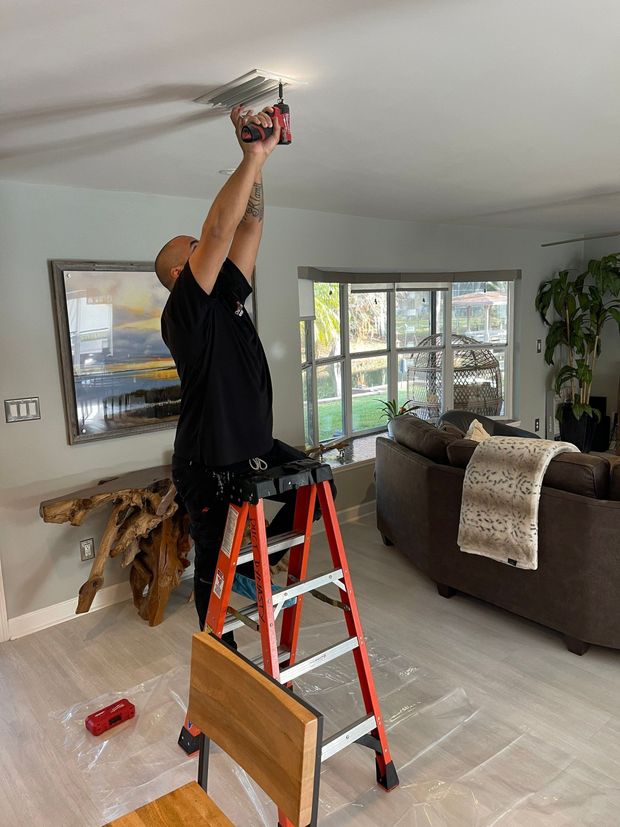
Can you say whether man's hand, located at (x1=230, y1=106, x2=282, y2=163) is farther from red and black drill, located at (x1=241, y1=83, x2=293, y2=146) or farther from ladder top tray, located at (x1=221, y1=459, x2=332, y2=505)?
ladder top tray, located at (x1=221, y1=459, x2=332, y2=505)

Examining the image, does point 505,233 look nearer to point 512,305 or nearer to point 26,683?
point 512,305

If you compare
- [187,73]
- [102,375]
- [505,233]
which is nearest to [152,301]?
[102,375]

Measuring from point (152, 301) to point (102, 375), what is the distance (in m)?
0.50

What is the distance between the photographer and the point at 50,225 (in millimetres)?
3115

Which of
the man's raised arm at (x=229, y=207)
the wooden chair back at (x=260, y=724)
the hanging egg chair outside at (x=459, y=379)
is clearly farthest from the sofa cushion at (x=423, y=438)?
the wooden chair back at (x=260, y=724)

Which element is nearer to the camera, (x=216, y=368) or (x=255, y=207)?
(x=216, y=368)

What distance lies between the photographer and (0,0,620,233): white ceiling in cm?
145

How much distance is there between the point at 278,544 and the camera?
6.77 ft

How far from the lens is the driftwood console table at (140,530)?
3010mm

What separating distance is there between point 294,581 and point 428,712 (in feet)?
2.71

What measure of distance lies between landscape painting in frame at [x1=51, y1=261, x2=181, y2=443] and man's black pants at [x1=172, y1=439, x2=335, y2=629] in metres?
1.35

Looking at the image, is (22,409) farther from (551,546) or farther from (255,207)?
(551,546)

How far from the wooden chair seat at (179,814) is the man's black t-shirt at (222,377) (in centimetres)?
98

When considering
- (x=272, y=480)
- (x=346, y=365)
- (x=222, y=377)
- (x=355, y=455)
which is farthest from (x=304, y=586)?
(x=346, y=365)
